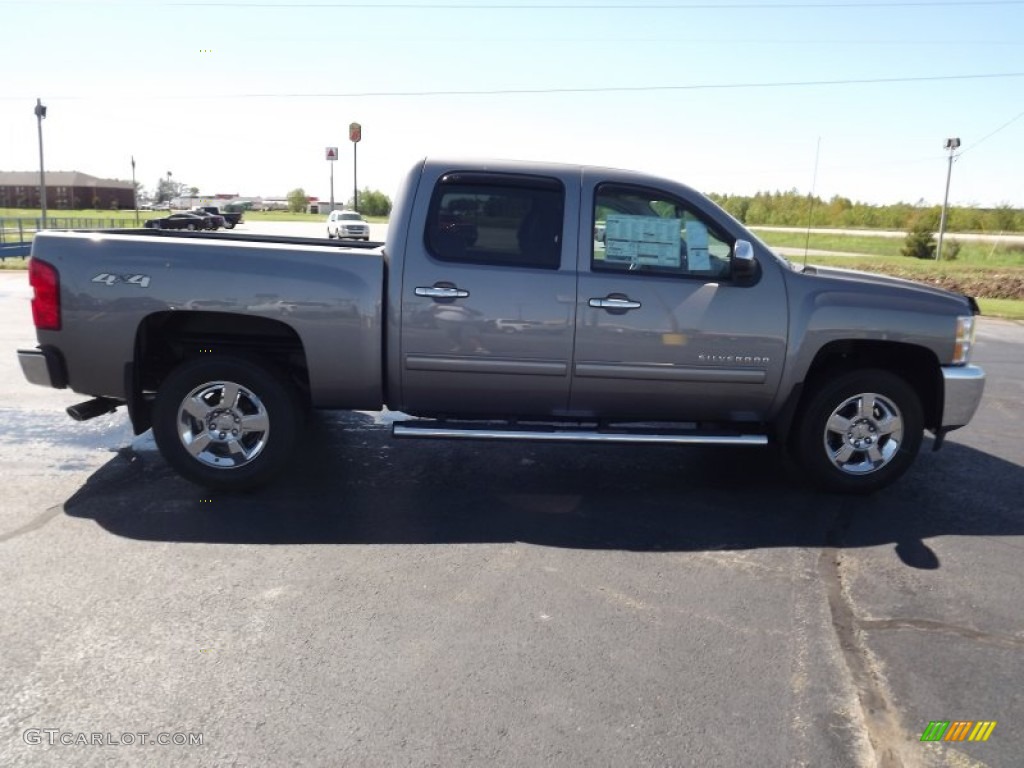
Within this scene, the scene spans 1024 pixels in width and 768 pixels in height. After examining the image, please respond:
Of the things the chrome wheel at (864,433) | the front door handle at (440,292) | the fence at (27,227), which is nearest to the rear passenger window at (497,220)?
the front door handle at (440,292)

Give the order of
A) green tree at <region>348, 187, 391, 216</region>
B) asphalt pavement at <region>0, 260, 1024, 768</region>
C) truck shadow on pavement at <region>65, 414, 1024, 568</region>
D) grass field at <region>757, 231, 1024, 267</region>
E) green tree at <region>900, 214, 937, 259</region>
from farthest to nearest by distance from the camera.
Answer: green tree at <region>348, 187, 391, 216</region>
green tree at <region>900, 214, 937, 259</region>
grass field at <region>757, 231, 1024, 267</region>
truck shadow on pavement at <region>65, 414, 1024, 568</region>
asphalt pavement at <region>0, 260, 1024, 768</region>

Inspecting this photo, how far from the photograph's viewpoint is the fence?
2433cm

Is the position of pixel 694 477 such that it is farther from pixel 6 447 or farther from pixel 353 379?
pixel 6 447

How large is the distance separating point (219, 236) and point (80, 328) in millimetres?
1063

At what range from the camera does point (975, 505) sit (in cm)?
577

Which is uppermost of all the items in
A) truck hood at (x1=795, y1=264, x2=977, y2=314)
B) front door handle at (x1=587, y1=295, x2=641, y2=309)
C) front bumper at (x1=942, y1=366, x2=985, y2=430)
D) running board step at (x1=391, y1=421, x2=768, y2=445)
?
truck hood at (x1=795, y1=264, x2=977, y2=314)

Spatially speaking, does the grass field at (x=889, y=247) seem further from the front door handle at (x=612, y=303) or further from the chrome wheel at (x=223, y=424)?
the chrome wheel at (x=223, y=424)

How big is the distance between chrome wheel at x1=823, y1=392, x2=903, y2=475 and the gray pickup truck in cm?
1

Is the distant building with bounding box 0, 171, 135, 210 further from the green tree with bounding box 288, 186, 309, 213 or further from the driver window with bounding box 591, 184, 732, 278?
the driver window with bounding box 591, 184, 732, 278

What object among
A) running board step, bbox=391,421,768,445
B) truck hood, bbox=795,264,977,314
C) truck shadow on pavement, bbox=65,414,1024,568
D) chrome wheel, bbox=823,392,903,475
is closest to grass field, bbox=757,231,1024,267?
truck hood, bbox=795,264,977,314

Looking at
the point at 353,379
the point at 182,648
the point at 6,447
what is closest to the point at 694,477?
the point at 353,379

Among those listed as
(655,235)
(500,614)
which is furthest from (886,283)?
(500,614)

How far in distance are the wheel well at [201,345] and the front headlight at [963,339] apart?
13.5ft

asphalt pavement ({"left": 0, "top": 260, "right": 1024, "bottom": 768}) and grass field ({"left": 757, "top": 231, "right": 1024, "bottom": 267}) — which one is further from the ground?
grass field ({"left": 757, "top": 231, "right": 1024, "bottom": 267})
